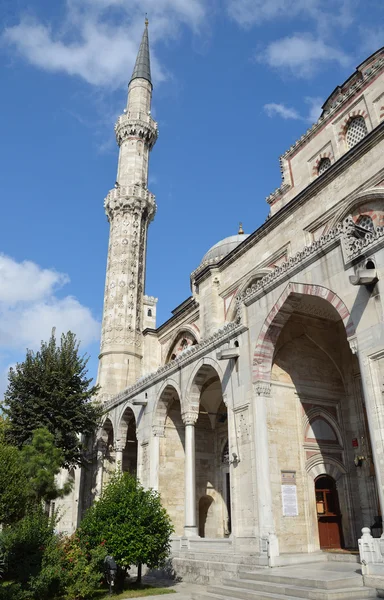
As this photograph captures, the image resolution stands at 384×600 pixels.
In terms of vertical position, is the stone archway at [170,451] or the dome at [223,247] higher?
the dome at [223,247]

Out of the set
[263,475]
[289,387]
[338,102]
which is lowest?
[263,475]

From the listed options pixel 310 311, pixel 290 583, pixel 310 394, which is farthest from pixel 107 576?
pixel 310 311

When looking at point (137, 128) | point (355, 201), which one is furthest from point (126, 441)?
point (137, 128)

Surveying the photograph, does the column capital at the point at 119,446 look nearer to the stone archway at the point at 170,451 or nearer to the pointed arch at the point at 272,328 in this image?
the stone archway at the point at 170,451

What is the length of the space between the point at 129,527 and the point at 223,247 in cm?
1945

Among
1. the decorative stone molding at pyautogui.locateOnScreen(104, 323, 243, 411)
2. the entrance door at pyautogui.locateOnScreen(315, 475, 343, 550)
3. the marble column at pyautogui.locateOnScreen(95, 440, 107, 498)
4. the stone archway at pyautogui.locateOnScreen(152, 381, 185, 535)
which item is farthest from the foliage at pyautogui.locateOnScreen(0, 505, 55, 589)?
the marble column at pyautogui.locateOnScreen(95, 440, 107, 498)

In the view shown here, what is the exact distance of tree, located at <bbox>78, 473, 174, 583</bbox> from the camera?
1246 cm

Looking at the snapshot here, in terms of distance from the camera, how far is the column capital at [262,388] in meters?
13.9

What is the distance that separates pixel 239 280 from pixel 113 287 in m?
11.5

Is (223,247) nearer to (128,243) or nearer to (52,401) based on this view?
(128,243)

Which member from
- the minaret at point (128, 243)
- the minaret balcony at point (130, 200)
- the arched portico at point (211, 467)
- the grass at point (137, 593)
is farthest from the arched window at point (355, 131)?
the grass at point (137, 593)

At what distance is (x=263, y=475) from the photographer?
42.7 feet

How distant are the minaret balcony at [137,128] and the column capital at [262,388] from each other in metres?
26.9

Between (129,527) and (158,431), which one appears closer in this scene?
(129,527)
